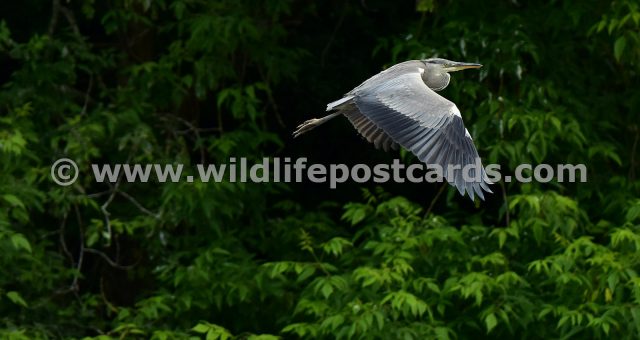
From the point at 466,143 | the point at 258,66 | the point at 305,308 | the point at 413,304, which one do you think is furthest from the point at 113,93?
the point at 466,143

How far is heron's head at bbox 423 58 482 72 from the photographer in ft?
23.3

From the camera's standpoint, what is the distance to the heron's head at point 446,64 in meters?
7.11

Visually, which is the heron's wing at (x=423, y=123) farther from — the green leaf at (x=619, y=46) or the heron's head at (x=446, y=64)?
the green leaf at (x=619, y=46)

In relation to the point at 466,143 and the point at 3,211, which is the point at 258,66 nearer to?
the point at 3,211

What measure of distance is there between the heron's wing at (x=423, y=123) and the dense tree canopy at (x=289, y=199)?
113 cm

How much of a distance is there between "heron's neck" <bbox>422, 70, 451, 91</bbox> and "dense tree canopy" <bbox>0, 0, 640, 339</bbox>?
563 mm

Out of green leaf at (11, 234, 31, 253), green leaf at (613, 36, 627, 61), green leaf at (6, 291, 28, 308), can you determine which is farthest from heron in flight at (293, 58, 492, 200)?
green leaf at (6, 291, 28, 308)

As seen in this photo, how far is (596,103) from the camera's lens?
Answer: 805cm

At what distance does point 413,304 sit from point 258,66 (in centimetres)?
205

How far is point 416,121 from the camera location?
6.19m

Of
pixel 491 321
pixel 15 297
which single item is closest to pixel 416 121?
pixel 491 321

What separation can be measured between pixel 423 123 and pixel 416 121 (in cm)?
3

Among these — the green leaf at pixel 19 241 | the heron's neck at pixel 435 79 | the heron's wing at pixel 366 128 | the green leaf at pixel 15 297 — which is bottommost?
the green leaf at pixel 15 297

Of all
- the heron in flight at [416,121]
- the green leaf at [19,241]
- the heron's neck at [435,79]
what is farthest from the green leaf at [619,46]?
the green leaf at [19,241]
